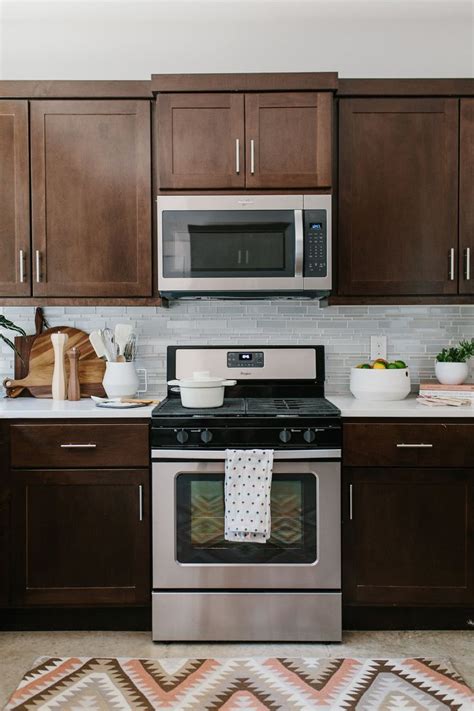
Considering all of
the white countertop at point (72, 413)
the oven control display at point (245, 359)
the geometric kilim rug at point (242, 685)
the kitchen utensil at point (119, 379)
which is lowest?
the geometric kilim rug at point (242, 685)

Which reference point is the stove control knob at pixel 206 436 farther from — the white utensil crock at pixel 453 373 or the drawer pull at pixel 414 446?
the white utensil crock at pixel 453 373

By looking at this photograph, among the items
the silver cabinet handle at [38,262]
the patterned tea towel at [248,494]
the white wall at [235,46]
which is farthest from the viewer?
the white wall at [235,46]

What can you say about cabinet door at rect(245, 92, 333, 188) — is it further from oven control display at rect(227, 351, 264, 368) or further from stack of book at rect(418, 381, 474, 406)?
stack of book at rect(418, 381, 474, 406)

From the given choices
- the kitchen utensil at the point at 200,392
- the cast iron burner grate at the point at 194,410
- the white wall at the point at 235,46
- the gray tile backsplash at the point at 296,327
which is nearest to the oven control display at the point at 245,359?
the gray tile backsplash at the point at 296,327

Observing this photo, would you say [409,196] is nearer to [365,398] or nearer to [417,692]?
[365,398]

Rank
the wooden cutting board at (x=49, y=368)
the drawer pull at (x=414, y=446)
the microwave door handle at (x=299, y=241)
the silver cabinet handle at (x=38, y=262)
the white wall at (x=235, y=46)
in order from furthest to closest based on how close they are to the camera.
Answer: the white wall at (x=235, y=46) → the wooden cutting board at (x=49, y=368) → the silver cabinet handle at (x=38, y=262) → the microwave door handle at (x=299, y=241) → the drawer pull at (x=414, y=446)

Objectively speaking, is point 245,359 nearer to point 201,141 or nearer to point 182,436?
point 182,436

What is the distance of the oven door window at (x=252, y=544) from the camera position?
2.54m

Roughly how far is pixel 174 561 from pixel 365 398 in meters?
1.14

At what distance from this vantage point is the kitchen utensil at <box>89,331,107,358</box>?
2908mm

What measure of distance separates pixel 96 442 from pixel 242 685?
3.52 feet

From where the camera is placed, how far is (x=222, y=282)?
279 cm

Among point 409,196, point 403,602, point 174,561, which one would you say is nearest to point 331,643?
point 403,602

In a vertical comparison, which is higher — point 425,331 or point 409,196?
point 409,196
